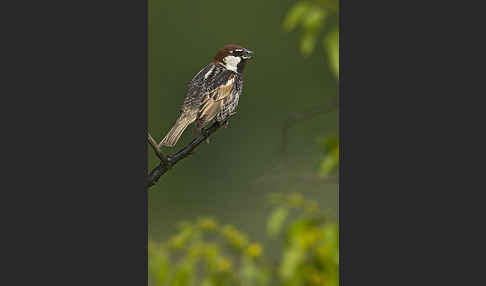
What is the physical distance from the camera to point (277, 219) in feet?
14.0

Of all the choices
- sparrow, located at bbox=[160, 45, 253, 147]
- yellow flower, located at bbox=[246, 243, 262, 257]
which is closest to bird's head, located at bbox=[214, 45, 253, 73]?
sparrow, located at bbox=[160, 45, 253, 147]

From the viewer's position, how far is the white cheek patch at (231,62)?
13.0ft

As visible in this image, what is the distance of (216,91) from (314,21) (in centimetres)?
66

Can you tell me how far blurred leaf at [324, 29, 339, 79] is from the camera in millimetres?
4090

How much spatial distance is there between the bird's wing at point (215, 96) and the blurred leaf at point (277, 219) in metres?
0.70

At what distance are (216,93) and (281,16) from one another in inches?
24.0

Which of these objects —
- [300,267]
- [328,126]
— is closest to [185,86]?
[328,126]

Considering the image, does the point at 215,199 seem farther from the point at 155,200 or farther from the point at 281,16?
the point at 281,16

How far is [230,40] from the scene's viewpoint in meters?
4.00

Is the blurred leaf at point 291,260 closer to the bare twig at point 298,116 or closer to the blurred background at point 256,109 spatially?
the blurred background at point 256,109

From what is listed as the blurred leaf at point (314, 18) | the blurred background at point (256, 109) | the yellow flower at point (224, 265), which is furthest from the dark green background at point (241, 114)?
the yellow flower at point (224, 265)

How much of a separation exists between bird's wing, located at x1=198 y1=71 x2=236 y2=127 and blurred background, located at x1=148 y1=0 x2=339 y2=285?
3.7 inches

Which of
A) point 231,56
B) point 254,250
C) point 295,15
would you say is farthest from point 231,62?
point 254,250

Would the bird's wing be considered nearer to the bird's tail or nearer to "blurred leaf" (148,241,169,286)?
the bird's tail
